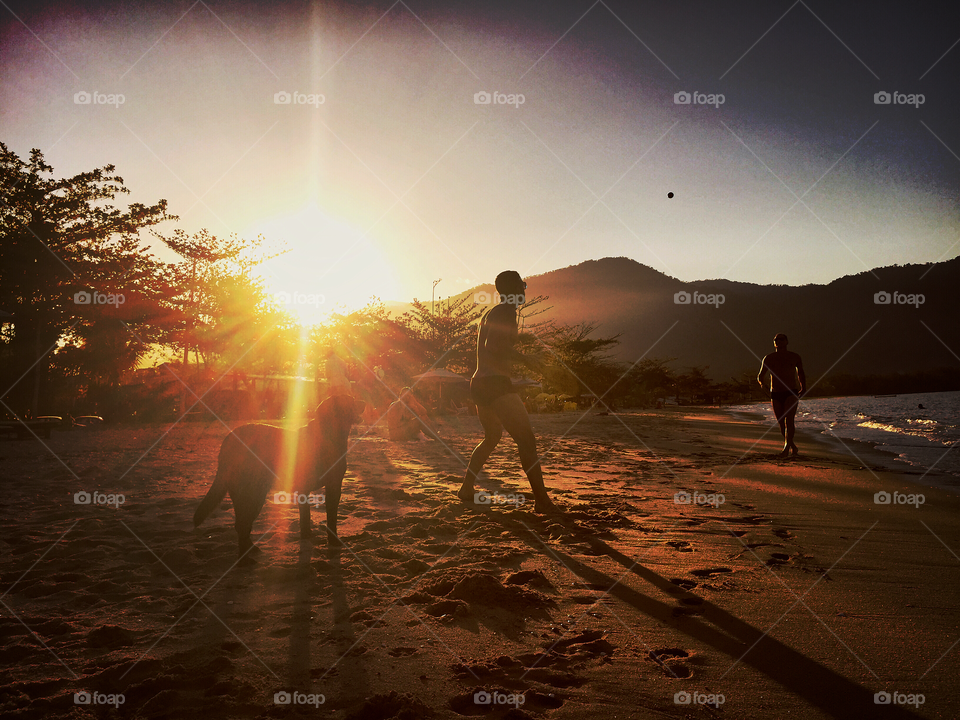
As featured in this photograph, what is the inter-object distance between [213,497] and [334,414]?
1.06m

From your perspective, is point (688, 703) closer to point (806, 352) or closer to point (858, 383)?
point (858, 383)

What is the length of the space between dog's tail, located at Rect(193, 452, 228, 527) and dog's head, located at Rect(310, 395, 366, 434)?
2.43 ft

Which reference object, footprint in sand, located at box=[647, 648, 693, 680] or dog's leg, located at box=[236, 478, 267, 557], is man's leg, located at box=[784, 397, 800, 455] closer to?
footprint in sand, located at box=[647, 648, 693, 680]

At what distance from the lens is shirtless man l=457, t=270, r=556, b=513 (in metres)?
4.89

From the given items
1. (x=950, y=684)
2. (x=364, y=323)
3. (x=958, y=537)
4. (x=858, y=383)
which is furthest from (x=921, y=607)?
(x=858, y=383)
